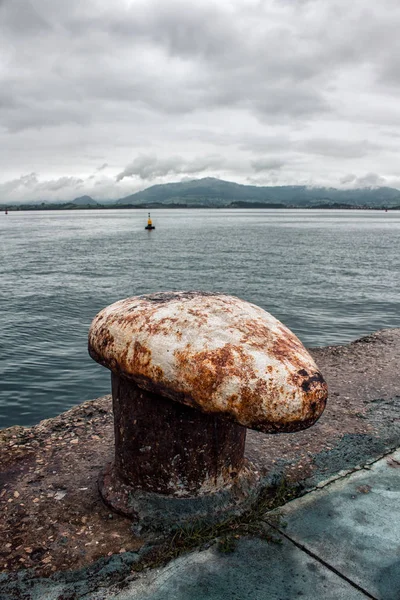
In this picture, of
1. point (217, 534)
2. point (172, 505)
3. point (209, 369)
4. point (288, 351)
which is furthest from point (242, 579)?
point (288, 351)

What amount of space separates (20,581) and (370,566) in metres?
2.15

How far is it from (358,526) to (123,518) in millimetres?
1690

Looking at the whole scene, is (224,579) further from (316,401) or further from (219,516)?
(316,401)

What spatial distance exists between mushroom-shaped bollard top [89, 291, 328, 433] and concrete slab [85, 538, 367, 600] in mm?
820

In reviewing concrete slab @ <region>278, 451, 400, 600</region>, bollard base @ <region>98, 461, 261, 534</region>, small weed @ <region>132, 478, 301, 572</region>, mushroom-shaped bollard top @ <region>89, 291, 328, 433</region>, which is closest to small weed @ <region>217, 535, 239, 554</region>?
small weed @ <region>132, 478, 301, 572</region>

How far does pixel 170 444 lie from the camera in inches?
137

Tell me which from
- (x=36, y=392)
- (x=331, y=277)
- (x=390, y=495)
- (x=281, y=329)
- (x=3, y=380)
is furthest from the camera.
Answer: (x=331, y=277)

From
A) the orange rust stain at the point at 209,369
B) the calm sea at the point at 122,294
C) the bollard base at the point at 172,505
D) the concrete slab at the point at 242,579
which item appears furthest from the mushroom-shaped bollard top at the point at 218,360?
the calm sea at the point at 122,294

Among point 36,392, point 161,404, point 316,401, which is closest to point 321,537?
point 316,401

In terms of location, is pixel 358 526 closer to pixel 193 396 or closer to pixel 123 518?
pixel 193 396

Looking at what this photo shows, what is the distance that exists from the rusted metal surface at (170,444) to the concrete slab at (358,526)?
1.97 feet

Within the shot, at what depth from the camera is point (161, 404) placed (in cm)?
343

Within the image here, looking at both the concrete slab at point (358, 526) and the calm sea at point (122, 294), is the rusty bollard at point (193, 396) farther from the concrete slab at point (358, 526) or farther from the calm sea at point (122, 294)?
the calm sea at point (122, 294)

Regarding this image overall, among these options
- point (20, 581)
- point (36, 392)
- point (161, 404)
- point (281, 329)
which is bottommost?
point (36, 392)
